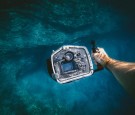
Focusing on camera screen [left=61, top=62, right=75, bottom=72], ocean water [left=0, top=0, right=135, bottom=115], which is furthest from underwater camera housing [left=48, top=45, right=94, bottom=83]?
ocean water [left=0, top=0, right=135, bottom=115]

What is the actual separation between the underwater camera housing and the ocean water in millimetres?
3837

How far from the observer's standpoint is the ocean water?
673cm

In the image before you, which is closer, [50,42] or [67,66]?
[67,66]

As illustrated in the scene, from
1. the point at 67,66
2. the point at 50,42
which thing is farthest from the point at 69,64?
the point at 50,42

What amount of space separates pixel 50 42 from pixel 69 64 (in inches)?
186

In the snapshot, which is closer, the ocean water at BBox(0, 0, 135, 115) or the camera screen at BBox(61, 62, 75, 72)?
the camera screen at BBox(61, 62, 75, 72)

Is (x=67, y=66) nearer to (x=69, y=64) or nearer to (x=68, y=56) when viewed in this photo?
(x=69, y=64)

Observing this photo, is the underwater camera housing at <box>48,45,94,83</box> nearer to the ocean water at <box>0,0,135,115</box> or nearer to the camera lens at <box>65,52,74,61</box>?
the camera lens at <box>65,52,74,61</box>

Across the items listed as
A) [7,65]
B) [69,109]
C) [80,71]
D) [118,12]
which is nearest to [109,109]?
[69,109]

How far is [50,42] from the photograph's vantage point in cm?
780

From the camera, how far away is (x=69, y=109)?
10781 millimetres

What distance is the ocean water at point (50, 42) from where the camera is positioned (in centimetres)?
673

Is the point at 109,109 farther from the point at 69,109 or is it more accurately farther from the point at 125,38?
the point at 125,38

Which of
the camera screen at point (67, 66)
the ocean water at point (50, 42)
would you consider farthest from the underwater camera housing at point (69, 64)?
the ocean water at point (50, 42)
